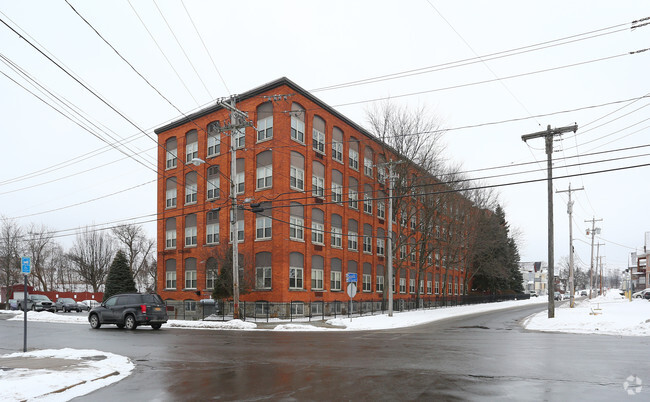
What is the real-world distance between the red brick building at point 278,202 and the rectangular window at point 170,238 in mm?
98

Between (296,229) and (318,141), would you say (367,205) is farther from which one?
(296,229)

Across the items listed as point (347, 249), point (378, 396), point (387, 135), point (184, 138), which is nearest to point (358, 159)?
point (387, 135)

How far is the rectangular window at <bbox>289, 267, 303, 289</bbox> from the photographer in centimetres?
3650

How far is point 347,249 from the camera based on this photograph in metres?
43.5

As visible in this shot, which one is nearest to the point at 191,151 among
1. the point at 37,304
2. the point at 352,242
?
the point at 352,242

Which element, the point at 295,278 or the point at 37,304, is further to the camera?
the point at 37,304

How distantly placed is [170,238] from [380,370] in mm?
39405

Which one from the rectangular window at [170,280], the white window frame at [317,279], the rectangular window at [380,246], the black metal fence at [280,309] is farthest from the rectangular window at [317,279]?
the rectangular window at [170,280]

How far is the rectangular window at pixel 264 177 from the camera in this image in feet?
122

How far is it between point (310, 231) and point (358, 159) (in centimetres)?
1124

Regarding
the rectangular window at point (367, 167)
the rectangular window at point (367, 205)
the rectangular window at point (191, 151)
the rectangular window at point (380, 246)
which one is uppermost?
the rectangular window at point (191, 151)

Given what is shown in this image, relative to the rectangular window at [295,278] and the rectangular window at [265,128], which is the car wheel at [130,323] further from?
the rectangular window at [265,128]

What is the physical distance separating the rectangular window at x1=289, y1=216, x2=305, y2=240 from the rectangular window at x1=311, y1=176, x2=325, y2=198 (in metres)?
2.96

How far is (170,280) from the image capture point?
45750 millimetres
